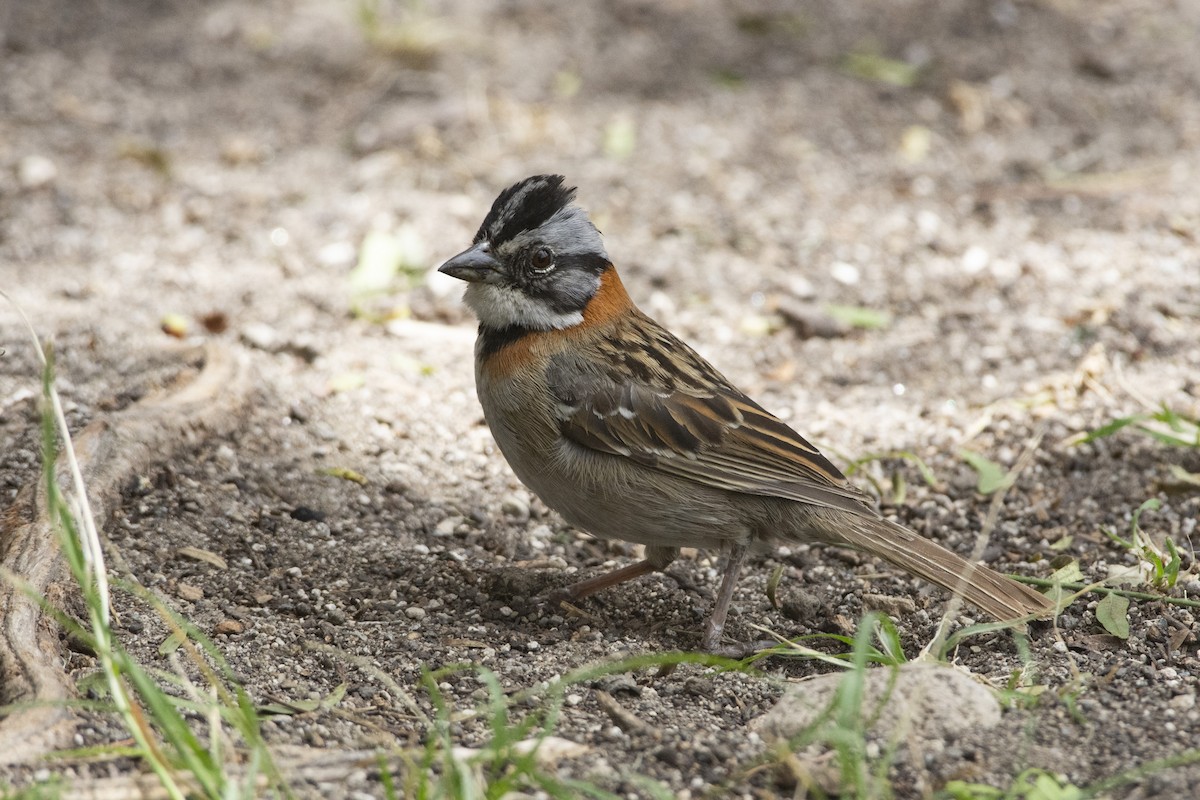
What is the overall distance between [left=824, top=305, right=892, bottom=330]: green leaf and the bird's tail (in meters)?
2.33

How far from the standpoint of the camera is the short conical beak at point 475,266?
4664 mm

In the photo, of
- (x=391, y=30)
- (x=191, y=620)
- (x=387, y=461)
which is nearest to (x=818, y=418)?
(x=387, y=461)

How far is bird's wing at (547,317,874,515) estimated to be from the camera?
446 cm

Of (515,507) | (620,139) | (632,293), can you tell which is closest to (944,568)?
(515,507)

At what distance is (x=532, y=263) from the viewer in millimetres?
4730

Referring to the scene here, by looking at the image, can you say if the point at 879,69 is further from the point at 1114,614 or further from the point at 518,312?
the point at 1114,614

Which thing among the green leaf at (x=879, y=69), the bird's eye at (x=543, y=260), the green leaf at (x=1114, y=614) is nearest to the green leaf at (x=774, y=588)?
the green leaf at (x=1114, y=614)

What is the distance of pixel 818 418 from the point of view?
19.1 feet

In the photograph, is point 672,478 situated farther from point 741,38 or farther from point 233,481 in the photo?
point 741,38

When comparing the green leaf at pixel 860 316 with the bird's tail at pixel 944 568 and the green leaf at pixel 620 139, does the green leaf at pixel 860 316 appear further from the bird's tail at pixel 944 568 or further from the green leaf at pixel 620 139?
the bird's tail at pixel 944 568

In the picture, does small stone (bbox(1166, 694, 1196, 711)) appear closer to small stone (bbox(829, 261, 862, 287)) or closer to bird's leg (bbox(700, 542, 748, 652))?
bird's leg (bbox(700, 542, 748, 652))

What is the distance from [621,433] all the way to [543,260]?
71 centimetres

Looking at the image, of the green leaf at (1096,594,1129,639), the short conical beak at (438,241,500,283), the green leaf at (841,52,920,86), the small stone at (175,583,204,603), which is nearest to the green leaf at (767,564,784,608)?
the green leaf at (1096,594,1129,639)

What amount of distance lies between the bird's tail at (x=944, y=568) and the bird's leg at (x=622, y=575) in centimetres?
67
